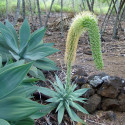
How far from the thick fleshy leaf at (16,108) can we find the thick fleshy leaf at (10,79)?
54mm

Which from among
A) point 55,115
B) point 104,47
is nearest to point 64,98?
point 55,115

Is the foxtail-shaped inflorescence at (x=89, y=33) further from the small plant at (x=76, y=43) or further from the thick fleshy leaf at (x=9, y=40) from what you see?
the thick fleshy leaf at (x=9, y=40)

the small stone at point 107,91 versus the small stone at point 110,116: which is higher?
the small stone at point 107,91

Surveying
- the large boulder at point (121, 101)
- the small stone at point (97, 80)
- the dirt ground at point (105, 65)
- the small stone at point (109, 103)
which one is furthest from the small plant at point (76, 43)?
the large boulder at point (121, 101)

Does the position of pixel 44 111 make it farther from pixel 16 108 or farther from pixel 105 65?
pixel 105 65

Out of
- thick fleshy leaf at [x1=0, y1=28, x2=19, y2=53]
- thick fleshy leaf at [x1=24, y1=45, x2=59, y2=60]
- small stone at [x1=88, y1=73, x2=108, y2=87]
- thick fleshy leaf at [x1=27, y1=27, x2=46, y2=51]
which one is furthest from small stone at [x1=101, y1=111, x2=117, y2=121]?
thick fleshy leaf at [x1=0, y1=28, x2=19, y2=53]

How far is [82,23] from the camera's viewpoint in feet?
4.87

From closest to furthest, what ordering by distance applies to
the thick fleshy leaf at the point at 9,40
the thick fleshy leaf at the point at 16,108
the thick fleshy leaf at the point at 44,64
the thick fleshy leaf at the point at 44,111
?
the thick fleshy leaf at the point at 16,108
the thick fleshy leaf at the point at 44,111
the thick fleshy leaf at the point at 9,40
the thick fleshy leaf at the point at 44,64

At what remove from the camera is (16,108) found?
1067 millimetres

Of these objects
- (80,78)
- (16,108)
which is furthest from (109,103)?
(16,108)

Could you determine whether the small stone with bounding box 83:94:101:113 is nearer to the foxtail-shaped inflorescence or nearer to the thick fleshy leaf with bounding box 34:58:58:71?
the thick fleshy leaf with bounding box 34:58:58:71

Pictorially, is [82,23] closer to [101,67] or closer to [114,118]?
[101,67]

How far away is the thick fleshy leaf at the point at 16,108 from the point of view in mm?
1031

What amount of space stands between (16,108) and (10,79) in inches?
6.5
